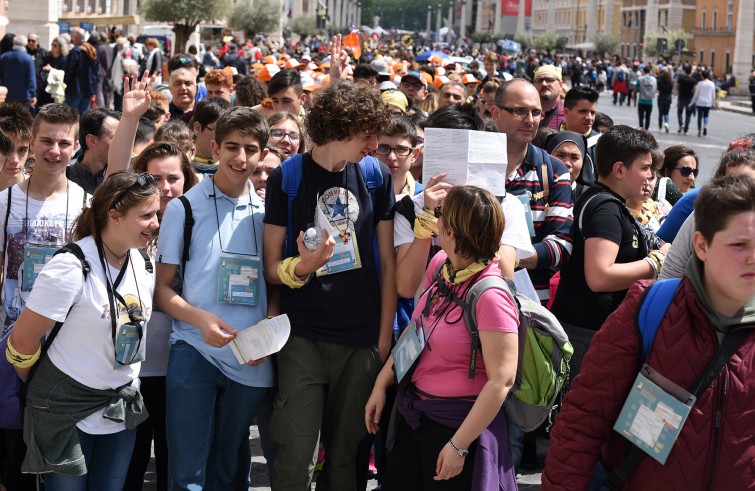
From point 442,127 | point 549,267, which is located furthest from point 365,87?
point 549,267

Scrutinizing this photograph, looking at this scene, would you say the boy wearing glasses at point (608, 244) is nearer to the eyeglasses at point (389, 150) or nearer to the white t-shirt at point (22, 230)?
the eyeglasses at point (389, 150)

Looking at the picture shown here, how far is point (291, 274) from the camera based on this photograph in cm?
411

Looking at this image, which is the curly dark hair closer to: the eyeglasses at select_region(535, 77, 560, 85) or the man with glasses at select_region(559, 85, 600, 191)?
the man with glasses at select_region(559, 85, 600, 191)

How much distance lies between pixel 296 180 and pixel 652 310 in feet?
5.67

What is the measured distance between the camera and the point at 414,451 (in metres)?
3.95

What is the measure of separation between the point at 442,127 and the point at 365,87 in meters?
0.53

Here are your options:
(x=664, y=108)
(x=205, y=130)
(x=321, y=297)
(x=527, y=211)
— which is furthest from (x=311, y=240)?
(x=664, y=108)

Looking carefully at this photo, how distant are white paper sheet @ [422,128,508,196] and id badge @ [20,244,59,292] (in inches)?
65.8

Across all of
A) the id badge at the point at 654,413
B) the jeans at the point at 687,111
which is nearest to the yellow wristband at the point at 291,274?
the id badge at the point at 654,413

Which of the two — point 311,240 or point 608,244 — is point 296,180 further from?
point 608,244

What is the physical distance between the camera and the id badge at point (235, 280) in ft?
13.9

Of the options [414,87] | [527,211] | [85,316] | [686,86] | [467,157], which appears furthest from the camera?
[686,86]

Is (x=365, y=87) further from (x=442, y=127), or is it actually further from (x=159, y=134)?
(x=159, y=134)

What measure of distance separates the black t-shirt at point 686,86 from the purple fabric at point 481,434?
2716cm
